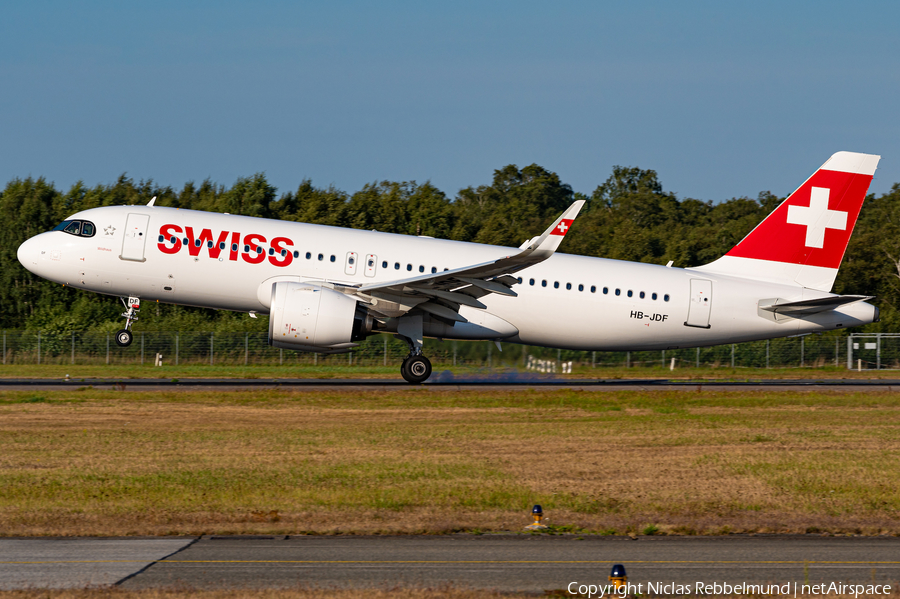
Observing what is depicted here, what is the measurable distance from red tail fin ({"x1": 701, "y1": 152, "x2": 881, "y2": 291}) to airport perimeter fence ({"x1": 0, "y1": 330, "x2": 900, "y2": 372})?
42.1 ft

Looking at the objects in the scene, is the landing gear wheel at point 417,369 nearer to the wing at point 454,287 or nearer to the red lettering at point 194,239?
the wing at point 454,287

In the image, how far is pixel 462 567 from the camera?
32.3 feet

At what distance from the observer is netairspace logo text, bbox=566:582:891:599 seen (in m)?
8.89

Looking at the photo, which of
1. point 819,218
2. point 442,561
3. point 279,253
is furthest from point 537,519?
point 819,218

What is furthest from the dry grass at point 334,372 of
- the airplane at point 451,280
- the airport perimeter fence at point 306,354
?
the airplane at point 451,280

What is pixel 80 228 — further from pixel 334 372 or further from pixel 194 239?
pixel 334 372

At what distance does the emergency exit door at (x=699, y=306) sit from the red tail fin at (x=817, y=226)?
1756mm

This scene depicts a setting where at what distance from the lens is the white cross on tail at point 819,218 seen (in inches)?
1168

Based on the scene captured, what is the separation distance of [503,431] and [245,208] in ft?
160

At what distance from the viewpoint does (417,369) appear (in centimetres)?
2816

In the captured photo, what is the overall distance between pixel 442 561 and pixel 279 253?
57.8 feet

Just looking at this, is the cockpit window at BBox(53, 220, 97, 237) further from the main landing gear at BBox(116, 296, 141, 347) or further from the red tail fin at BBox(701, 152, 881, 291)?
the red tail fin at BBox(701, 152, 881, 291)

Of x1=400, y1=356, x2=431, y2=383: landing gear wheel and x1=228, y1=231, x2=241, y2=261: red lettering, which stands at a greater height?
x1=228, y1=231, x2=241, y2=261: red lettering

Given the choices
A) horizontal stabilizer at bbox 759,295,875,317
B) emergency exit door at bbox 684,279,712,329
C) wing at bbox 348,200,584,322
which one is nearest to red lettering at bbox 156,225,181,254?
wing at bbox 348,200,584,322
